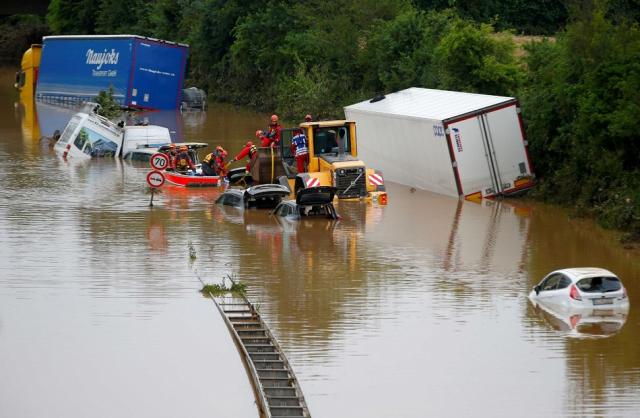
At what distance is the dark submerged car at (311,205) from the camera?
109ft

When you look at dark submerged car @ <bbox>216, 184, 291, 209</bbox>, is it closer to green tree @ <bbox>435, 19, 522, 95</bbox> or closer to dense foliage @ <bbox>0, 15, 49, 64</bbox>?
green tree @ <bbox>435, 19, 522, 95</bbox>

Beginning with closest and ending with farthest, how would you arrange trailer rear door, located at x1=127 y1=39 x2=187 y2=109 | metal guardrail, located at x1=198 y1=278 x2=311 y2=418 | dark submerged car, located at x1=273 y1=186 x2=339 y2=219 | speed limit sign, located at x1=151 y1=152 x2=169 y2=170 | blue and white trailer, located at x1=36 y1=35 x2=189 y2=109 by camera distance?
1. metal guardrail, located at x1=198 y1=278 x2=311 y2=418
2. dark submerged car, located at x1=273 y1=186 x2=339 y2=219
3. speed limit sign, located at x1=151 y1=152 x2=169 y2=170
4. blue and white trailer, located at x1=36 y1=35 x2=189 y2=109
5. trailer rear door, located at x1=127 y1=39 x2=187 y2=109

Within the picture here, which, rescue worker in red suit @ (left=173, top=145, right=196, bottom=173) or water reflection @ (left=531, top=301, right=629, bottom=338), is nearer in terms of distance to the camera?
water reflection @ (left=531, top=301, right=629, bottom=338)

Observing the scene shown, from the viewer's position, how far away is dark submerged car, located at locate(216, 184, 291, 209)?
3528cm

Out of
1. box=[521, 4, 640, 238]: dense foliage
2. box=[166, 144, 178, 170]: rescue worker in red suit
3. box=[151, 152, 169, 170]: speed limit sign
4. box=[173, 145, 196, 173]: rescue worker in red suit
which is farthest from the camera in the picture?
box=[173, 145, 196, 173]: rescue worker in red suit

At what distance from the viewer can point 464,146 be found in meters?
36.1

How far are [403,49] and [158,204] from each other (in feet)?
69.6

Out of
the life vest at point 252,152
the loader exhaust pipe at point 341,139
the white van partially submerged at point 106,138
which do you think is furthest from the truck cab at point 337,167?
the white van partially submerged at point 106,138

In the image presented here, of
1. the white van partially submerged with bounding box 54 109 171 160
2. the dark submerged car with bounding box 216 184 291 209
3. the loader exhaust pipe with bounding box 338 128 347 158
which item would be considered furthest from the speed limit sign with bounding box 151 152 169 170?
the white van partially submerged with bounding box 54 109 171 160

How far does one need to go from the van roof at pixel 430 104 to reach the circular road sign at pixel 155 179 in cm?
774

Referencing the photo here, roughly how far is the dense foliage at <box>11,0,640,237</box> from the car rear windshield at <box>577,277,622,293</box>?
7.63 meters

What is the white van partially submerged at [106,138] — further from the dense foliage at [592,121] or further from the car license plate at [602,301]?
the car license plate at [602,301]

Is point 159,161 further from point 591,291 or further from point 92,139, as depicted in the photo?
point 591,291

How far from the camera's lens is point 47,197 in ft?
124
